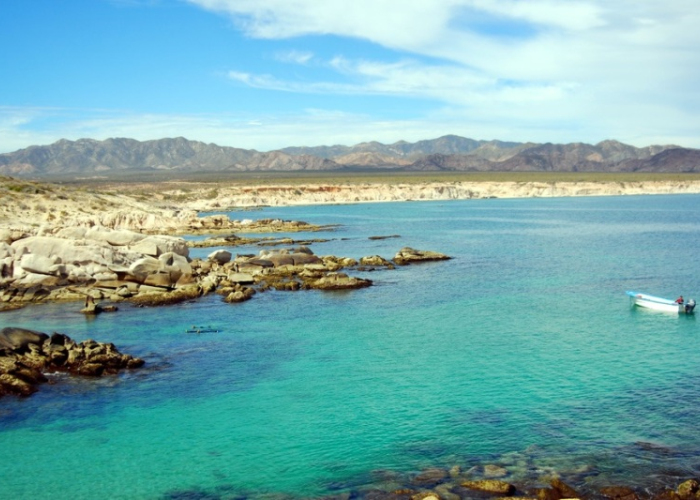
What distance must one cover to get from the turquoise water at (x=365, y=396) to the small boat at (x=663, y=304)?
74 cm

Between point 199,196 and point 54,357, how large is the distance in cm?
11756

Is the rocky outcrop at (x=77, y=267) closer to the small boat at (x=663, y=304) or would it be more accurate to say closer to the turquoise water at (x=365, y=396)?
the turquoise water at (x=365, y=396)

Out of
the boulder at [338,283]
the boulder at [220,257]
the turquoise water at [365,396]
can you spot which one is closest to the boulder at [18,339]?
the turquoise water at [365,396]

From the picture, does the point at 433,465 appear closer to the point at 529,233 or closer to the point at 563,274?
the point at 563,274

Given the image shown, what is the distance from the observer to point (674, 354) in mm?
Result: 25938

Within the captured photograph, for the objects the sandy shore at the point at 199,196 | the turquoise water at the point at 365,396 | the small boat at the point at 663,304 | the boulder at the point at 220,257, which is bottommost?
the turquoise water at the point at 365,396

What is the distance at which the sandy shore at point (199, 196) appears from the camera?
74.6m

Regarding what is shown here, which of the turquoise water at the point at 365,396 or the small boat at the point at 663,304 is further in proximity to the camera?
the small boat at the point at 663,304

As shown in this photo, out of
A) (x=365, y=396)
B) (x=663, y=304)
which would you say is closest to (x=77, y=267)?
(x=365, y=396)

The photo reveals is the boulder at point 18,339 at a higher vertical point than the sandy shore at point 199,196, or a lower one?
lower

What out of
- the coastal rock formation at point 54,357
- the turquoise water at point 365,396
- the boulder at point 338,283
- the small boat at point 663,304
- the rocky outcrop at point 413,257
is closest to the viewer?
the turquoise water at point 365,396

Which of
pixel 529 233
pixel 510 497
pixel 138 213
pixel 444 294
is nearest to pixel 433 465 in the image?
pixel 510 497

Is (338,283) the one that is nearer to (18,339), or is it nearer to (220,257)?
(220,257)

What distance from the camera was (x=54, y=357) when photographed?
83.1ft
